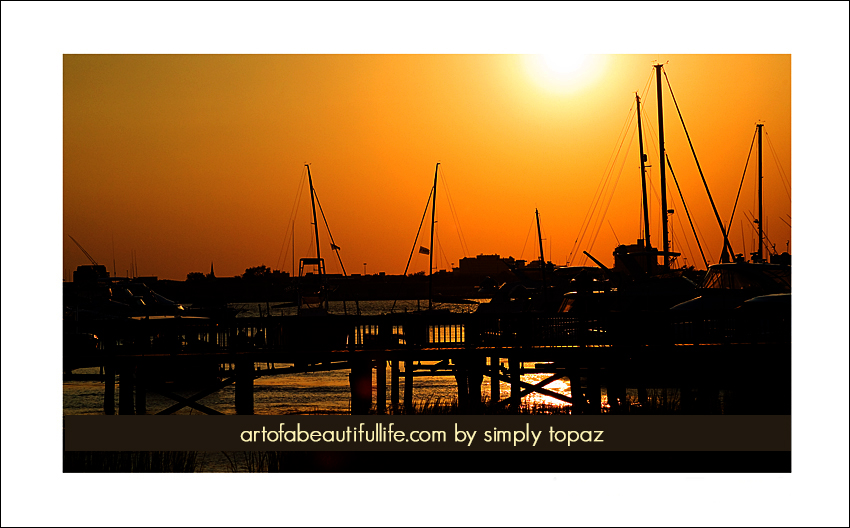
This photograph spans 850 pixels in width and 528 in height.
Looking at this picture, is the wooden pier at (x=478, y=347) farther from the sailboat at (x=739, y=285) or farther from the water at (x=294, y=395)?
the water at (x=294, y=395)

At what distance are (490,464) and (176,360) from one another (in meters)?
8.37

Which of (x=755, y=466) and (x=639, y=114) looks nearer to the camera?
(x=755, y=466)

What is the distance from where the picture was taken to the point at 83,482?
12906mm

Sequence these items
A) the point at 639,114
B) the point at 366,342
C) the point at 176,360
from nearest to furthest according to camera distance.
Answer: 1. the point at 176,360
2. the point at 366,342
3. the point at 639,114

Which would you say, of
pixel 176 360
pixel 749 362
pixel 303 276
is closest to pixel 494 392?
pixel 749 362

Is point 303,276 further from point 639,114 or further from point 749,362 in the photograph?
point 749,362

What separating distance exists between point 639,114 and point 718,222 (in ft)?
22.7

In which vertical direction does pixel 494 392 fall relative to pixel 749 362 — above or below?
below

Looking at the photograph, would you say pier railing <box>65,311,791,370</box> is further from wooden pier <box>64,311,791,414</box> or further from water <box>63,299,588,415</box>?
water <box>63,299,588,415</box>

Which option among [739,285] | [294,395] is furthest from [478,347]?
[294,395]

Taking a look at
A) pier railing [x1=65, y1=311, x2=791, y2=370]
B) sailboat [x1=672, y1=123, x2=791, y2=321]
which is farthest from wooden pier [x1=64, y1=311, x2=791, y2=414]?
sailboat [x1=672, y1=123, x2=791, y2=321]

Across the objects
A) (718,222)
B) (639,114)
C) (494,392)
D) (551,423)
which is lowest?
(494,392)

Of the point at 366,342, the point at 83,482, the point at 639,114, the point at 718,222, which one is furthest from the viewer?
the point at 639,114

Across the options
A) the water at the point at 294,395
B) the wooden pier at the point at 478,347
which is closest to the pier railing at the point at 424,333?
the wooden pier at the point at 478,347
